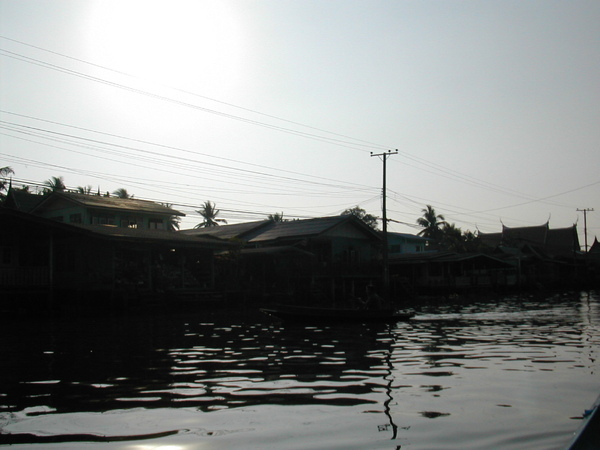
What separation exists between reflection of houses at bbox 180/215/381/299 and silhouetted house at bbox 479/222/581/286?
2187 centimetres

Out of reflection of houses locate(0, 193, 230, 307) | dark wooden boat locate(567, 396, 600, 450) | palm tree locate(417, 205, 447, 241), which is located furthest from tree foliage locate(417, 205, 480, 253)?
dark wooden boat locate(567, 396, 600, 450)

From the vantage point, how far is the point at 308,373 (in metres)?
11.9

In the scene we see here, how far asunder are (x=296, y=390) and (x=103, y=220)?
35.4m

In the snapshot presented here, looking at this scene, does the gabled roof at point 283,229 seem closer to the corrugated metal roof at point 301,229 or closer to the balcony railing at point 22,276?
the corrugated metal roof at point 301,229

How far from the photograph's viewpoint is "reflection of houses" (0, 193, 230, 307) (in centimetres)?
2881

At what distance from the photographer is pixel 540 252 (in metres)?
75.6

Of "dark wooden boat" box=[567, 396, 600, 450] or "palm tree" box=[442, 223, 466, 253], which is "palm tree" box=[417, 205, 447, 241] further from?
"dark wooden boat" box=[567, 396, 600, 450]

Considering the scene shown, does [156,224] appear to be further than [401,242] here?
No

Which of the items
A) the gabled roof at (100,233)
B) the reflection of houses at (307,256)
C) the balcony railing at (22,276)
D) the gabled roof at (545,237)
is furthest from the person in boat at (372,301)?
the gabled roof at (545,237)

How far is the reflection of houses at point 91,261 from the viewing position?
28.8m

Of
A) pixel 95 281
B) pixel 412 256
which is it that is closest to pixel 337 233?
pixel 412 256

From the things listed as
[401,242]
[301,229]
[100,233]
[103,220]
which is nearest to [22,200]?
[103,220]

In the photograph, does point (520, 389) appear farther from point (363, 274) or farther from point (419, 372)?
point (363, 274)

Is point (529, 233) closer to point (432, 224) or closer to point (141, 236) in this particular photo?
point (432, 224)
